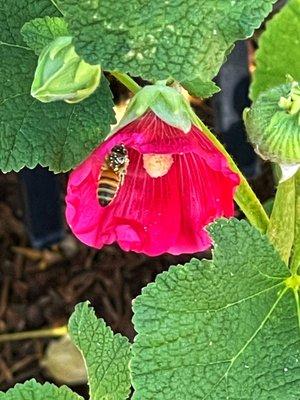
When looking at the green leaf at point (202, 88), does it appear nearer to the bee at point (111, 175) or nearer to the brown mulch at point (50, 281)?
the bee at point (111, 175)

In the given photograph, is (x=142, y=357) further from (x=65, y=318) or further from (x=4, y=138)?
(x=65, y=318)

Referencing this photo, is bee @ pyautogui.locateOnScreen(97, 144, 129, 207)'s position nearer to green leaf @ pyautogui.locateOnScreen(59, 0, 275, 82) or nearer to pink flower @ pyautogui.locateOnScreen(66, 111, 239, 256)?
pink flower @ pyautogui.locateOnScreen(66, 111, 239, 256)

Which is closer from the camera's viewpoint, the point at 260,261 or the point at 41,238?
the point at 260,261

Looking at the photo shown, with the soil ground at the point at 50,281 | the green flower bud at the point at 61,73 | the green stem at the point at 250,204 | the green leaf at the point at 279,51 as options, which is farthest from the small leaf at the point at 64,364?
the green flower bud at the point at 61,73

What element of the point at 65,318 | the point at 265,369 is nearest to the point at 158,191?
the point at 265,369

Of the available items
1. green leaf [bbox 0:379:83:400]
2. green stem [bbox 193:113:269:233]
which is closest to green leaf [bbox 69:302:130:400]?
green leaf [bbox 0:379:83:400]

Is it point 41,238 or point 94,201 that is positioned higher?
point 94,201
